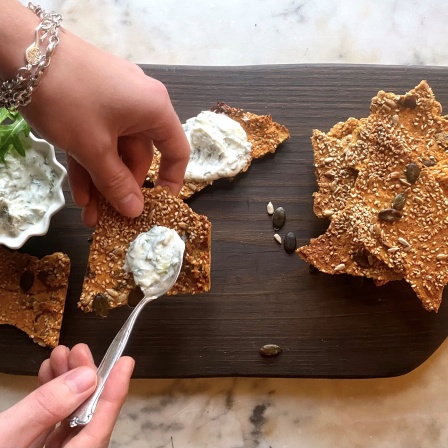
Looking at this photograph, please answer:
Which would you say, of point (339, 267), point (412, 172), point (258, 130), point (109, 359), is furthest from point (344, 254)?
point (109, 359)

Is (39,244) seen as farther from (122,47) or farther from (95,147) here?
(122,47)

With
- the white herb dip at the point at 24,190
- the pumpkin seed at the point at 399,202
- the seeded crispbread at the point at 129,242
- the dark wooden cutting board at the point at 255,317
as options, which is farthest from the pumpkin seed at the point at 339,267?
the white herb dip at the point at 24,190

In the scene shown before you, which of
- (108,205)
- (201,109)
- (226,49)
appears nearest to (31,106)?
(108,205)

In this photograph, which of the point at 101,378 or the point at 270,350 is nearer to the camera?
the point at 101,378

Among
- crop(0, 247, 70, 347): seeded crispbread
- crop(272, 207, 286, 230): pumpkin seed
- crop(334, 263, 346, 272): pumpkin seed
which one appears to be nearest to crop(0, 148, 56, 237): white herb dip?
crop(0, 247, 70, 347): seeded crispbread

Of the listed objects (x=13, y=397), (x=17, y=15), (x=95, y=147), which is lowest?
(x=13, y=397)

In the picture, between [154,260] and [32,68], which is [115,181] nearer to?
[154,260]
